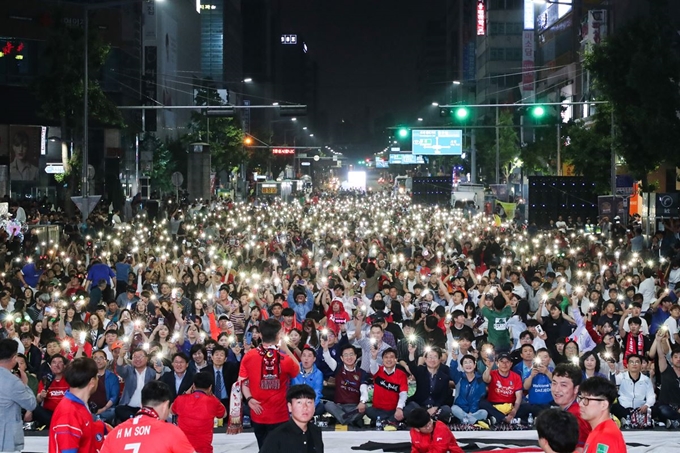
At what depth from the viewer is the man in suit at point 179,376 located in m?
13.1

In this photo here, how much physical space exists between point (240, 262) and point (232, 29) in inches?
5559

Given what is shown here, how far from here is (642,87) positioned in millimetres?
34719

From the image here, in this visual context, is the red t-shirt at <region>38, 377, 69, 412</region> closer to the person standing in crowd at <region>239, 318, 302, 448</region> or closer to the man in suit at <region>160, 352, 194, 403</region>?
the man in suit at <region>160, 352, 194, 403</region>

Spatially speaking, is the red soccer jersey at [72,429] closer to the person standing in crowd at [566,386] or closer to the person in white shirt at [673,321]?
the person standing in crowd at [566,386]

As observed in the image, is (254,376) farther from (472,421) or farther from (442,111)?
(442,111)

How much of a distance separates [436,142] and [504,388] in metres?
50.0

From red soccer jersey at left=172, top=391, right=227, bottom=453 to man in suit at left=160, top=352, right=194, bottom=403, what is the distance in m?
2.92

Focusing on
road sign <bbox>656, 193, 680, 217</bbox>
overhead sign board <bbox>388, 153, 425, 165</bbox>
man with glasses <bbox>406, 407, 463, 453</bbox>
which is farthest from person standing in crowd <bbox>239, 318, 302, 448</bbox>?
overhead sign board <bbox>388, 153, 425, 165</bbox>

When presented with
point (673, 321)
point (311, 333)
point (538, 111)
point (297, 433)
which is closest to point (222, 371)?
point (311, 333)

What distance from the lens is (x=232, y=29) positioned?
541 ft

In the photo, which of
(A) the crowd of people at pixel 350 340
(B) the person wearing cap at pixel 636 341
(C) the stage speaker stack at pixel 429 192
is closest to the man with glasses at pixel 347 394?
(A) the crowd of people at pixel 350 340

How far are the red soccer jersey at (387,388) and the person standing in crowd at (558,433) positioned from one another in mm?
6601

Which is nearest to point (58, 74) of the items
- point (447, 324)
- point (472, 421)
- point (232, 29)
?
point (447, 324)

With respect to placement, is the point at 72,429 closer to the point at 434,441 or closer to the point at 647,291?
the point at 434,441
